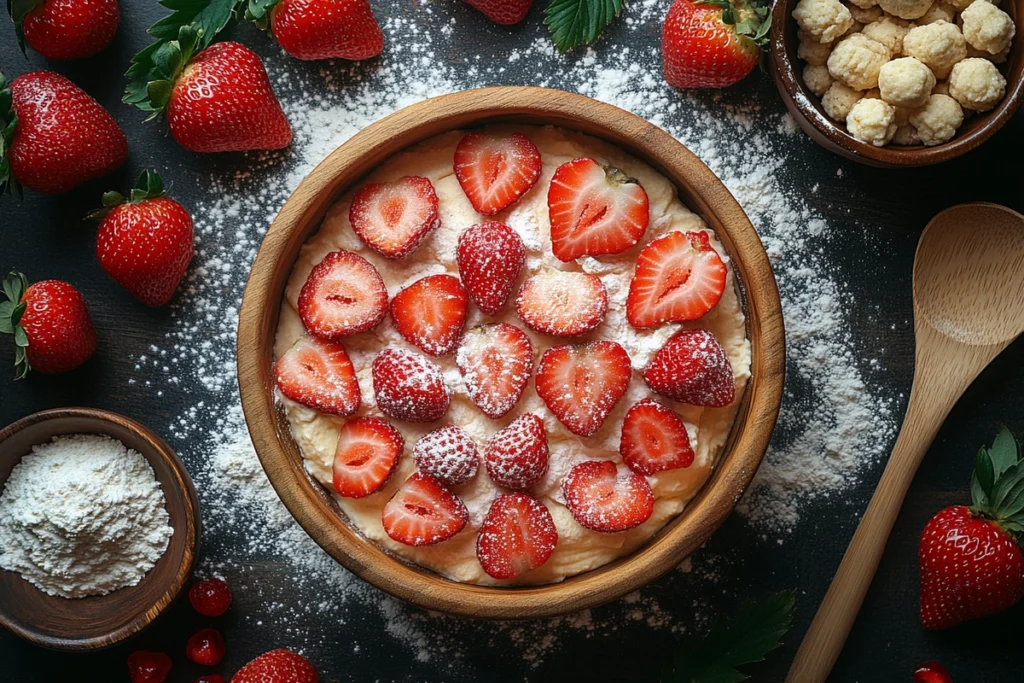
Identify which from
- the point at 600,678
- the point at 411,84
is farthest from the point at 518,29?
the point at 600,678

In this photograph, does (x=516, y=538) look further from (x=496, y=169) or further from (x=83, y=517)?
(x=83, y=517)

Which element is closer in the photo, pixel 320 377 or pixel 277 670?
pixel 320 377

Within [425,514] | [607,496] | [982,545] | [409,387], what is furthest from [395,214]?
[982,545]

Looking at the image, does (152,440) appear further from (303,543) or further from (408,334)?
(408,334)

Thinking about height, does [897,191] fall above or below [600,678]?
above

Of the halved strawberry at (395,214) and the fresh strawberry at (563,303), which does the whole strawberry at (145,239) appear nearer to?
the halved strawberry at (395,214)

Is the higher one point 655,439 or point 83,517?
point 655,439

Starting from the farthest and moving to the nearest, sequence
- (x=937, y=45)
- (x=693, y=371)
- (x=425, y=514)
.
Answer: (x=937, y=45), (x=425, y=514), (x=693, y=371)

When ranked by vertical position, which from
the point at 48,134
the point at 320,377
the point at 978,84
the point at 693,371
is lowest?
the point at 320,377
